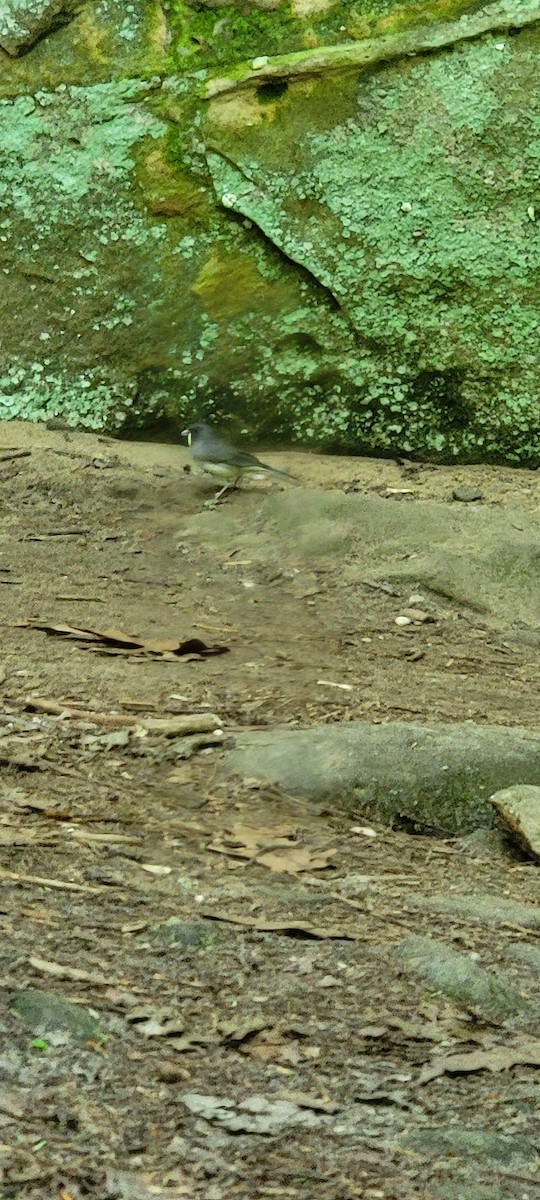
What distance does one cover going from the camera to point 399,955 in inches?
112

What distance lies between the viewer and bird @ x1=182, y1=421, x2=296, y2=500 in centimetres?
584

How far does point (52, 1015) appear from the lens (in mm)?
2361

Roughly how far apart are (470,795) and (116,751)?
3.12 ft

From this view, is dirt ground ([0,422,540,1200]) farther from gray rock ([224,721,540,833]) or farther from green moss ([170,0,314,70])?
green moss ([170,0,314,70])

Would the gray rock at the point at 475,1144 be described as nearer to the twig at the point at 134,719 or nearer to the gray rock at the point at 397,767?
the gray rock at the point at 397,767

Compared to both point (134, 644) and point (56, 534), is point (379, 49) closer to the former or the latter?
point (56, 534)

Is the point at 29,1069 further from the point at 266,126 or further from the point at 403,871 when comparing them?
the point at 266,126

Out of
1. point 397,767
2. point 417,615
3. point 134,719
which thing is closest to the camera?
point 397,767

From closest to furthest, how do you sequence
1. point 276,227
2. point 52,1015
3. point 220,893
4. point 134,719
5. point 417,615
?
point 52,1015
point 220,893
point 134,719
point 417,615
point 276,227

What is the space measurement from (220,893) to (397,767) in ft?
2.88

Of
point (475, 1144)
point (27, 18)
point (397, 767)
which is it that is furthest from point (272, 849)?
point (27, 18)

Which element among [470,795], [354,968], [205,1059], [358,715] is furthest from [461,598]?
[205,1059]

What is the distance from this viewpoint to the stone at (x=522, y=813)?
3580mm

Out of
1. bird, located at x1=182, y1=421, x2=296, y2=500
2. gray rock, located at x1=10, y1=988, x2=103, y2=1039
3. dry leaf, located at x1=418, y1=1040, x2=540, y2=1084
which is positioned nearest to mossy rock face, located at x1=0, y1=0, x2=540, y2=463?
bird, located at x1=182, y1=421, x2=296, y2=500
